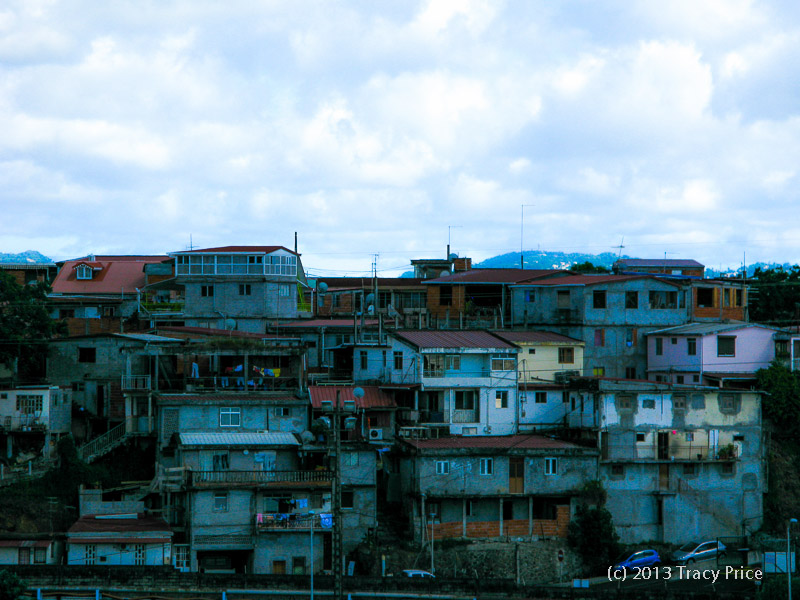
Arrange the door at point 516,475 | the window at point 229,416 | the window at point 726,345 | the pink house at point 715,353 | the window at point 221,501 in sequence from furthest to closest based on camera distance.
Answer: the window at point 726,345 → the pink house at point 715,353 → the window at point 229,416 → the door at point 516,475 → the window at point 221,501

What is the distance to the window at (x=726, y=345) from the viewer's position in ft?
214

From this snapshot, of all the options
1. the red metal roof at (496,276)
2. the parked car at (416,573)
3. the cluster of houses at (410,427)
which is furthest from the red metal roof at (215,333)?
the parked car at (416,573)

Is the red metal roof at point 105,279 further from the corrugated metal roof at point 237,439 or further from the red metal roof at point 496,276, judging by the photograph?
the corrugated metal roof at point 237,439

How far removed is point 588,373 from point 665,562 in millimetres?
15110

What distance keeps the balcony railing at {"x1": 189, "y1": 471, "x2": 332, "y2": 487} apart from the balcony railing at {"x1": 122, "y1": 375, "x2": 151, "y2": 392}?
309 inches

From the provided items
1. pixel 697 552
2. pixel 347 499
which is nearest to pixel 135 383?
pixel 347 499

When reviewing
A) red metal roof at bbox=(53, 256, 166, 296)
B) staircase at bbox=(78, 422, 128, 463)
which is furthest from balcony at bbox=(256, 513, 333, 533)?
red metal roof at bbox=(53, 256, 166, 296)

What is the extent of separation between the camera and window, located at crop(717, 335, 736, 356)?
6525 centimetres

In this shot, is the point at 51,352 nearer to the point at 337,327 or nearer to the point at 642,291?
the point at 337,327

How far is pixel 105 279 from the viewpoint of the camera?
269 feet

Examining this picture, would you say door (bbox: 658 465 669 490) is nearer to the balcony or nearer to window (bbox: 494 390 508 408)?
window (bbox: 494 390 508 408)

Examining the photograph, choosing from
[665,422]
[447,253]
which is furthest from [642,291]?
[447,253]

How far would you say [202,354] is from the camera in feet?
182

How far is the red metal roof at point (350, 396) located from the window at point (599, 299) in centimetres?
1678
